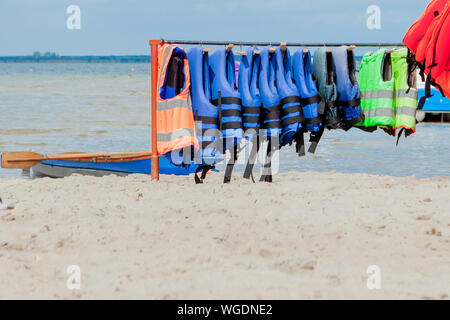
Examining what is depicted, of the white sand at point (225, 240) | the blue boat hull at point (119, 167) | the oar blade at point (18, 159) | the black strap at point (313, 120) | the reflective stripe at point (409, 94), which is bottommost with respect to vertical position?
the white sand at point (225, 240)

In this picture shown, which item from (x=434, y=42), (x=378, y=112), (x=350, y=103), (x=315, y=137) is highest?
(x=434, y=42)

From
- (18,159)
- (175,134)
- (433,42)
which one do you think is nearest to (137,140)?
(18,159)

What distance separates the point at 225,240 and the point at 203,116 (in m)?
2.03

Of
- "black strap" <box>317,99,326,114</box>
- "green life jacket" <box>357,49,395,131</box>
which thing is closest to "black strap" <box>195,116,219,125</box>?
"black strap" <box>317,99,326,114</box>

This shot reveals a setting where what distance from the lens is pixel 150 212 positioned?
5.31 meters

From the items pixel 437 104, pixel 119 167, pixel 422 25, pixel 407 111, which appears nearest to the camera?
pixel 422 25

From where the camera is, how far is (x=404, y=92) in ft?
21.7

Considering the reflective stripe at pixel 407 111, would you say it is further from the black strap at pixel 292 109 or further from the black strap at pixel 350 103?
the black strap at pixel 292 109

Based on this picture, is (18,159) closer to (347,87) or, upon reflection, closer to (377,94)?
(347,87)

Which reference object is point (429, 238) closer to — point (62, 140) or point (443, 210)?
point (443, 210)

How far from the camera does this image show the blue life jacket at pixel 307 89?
6242 mm

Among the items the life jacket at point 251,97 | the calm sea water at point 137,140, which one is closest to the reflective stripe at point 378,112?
the life jacket at point 251,97

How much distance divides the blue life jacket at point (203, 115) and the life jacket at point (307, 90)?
92cm

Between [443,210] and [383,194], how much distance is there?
0.85 meters
